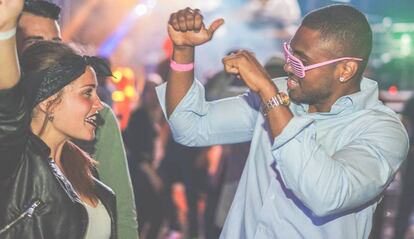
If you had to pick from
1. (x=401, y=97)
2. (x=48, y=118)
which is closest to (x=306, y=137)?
(x=48, y=118)

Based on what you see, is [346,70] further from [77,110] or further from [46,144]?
[46,144]

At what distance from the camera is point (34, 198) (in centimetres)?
235

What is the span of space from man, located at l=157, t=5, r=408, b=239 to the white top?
55 cm

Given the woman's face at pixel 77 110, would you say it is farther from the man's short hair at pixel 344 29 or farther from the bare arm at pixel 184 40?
the man's short hair at pixel 344 29

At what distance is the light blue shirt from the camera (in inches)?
95.0

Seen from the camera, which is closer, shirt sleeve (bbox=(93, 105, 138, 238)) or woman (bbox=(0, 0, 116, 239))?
woman (bbox=(0, 0, 116, 239))

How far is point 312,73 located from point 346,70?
0.52 ft

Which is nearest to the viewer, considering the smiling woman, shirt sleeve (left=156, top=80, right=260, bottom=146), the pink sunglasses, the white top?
the smiling woman

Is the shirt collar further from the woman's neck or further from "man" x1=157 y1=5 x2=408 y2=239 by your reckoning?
the woman's neck

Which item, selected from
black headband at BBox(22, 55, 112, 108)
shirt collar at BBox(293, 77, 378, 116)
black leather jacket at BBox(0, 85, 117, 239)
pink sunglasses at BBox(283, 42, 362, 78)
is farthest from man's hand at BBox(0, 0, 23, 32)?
shirt collar at BBox(293, 77, 378, 116)

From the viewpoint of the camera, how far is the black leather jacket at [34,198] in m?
2.26

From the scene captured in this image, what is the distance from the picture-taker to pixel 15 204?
2.30 m

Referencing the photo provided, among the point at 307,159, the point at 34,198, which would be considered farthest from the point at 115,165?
the point at 307,159

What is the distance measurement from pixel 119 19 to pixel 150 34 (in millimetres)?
1137
